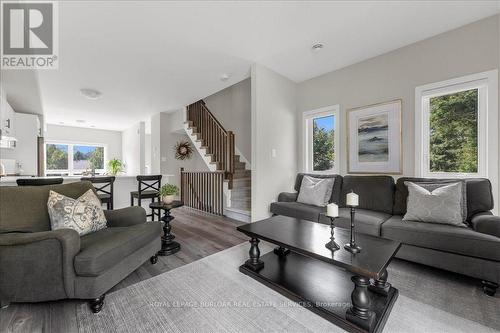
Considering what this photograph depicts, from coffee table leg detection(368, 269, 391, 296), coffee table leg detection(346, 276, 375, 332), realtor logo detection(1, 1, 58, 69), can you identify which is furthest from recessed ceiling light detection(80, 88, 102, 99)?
coffee table leg detection(368, 269, 391, 296)

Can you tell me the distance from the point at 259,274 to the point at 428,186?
7.27 feet

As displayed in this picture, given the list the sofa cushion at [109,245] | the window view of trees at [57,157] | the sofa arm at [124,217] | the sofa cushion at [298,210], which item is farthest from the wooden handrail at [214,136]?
the window view of trees at [57,157]

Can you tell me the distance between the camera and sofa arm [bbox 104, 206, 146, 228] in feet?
7.48

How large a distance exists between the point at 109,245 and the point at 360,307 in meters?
1.94

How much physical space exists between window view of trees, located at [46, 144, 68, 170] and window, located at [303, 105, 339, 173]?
8808 mm

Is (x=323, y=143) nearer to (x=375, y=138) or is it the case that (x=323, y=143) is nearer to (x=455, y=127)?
(x=375, y=138)

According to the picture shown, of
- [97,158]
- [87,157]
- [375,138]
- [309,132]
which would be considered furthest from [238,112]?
[87,157]

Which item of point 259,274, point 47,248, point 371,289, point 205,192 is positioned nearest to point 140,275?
point 47,248

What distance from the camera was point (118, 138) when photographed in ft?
28.7

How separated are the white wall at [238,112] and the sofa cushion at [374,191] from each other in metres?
2.80

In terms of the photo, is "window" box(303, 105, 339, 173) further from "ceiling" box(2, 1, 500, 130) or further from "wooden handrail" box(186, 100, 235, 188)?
"wooden handrail" box(186, 100, 235, 188)

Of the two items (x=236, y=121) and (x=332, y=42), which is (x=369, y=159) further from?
(x=236, y=121)

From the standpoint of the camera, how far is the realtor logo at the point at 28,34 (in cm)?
195

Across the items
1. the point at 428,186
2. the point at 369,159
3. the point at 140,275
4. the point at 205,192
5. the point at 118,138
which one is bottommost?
the point at 140,275
